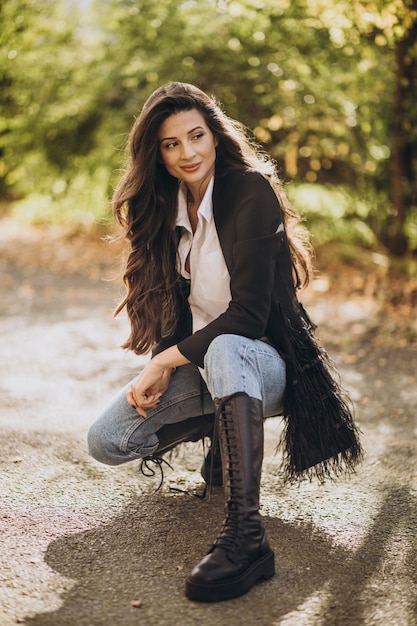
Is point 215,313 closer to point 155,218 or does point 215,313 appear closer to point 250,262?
point 250,262

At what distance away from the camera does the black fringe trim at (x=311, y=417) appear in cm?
280

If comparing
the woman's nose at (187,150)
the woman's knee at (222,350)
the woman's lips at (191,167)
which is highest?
the woman's nose at (187,150)

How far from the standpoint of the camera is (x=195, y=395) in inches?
116

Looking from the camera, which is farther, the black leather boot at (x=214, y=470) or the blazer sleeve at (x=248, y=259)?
the black leather boot at (x=214, y=470)

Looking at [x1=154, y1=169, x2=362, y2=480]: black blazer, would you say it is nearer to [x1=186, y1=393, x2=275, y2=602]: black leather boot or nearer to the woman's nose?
the woman's nose

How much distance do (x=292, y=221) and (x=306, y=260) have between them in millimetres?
167

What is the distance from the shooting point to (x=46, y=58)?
30.5 feet

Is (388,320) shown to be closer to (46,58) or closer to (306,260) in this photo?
(306,260)

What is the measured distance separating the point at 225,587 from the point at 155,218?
1.42 m

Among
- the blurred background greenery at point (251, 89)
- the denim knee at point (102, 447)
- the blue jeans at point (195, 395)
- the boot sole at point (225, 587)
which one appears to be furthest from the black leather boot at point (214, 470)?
the blurred background greenery at point (251, 89)

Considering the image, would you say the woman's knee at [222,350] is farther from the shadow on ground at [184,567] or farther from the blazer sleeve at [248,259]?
the shadow on ground at [184,567]

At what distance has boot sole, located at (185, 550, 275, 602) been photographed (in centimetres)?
233

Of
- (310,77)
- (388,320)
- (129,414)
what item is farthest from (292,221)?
(310,77)

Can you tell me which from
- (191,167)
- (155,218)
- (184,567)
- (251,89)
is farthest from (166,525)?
(251,89)
